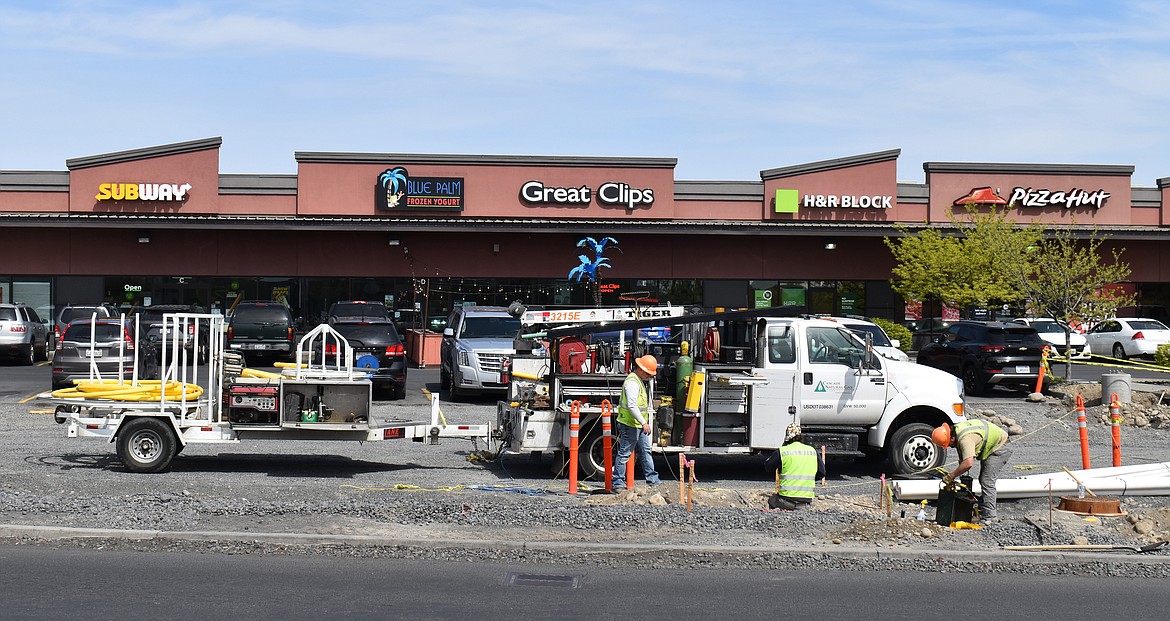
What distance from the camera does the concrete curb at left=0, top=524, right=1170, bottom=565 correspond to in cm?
971

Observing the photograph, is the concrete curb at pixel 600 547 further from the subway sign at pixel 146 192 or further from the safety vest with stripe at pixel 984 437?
the subway sign at pixel 146 192

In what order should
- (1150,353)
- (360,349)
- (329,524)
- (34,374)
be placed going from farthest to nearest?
(1150,353), (34,374), (360,349), (329,524)

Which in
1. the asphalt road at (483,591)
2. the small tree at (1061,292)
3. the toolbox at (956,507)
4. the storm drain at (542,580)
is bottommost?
the storm drain at (542,580)

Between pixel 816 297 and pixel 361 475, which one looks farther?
pixel 816 297

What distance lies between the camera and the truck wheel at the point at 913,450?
14070 mm

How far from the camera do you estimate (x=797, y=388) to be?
45.5ft

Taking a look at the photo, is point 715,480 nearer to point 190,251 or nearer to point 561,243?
point 561,243

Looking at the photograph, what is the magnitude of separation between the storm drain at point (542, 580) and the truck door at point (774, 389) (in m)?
5.01

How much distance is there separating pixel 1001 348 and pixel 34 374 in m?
21.7

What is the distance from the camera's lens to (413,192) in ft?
129

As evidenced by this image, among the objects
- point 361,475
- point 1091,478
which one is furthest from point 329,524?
point 1091,478

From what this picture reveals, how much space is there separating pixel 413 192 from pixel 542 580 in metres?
31.2

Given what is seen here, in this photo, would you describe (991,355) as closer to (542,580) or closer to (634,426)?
(634,426)

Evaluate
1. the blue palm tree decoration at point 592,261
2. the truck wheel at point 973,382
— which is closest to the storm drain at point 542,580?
the truck wheel at point 973,382
